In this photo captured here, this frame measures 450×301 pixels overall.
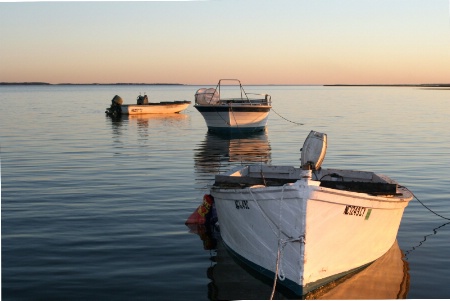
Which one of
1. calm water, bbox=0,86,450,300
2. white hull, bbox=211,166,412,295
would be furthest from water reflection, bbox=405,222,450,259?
white hull, bbox=211,166,412,295

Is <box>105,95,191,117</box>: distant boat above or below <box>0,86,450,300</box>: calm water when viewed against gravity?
below

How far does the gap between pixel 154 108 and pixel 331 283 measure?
56.1 meters

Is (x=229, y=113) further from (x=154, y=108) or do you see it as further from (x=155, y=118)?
(x=154, y=108)

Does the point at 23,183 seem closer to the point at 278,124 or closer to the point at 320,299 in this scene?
the point at 320,299

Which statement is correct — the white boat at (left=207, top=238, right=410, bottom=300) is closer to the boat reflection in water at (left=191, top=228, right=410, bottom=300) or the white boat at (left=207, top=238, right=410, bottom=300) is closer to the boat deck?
the boat reflection in water at (left=191, top=228, right=410, bottom=300)

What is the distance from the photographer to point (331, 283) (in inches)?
428

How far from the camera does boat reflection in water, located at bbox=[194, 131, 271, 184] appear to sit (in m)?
25.7

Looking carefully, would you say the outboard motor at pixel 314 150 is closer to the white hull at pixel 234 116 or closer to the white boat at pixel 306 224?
the white boat at pixel 306 224

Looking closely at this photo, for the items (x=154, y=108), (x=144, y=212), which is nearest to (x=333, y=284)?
(x=144, y=212)

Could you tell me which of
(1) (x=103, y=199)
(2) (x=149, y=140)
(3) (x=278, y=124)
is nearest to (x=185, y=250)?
(1) (x=103, y=199)

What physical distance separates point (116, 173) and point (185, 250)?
34.8 feet

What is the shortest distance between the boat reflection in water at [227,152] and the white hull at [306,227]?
10401 millimetres

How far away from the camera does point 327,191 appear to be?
9.92 metres

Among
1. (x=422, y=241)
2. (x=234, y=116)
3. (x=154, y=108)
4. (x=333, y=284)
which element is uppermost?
(x=333, y=284)
